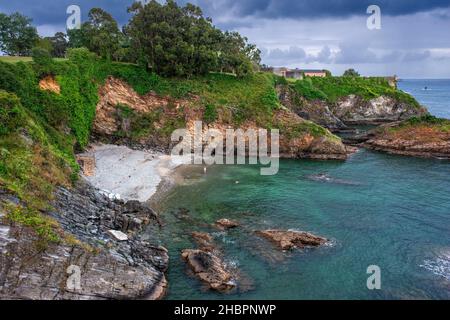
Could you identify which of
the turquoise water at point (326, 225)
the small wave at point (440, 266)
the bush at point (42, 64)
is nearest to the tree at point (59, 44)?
the bush at point (42, 64)

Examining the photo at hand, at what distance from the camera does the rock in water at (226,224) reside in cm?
3021

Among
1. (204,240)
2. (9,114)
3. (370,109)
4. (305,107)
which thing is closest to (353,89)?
(370,109)

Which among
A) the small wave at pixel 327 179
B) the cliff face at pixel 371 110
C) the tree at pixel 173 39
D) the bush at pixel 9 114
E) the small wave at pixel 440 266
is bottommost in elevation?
the small wave at pixel 440 266

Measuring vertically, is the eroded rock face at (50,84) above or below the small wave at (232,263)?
above

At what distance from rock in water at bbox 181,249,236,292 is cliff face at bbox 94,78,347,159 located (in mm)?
30425

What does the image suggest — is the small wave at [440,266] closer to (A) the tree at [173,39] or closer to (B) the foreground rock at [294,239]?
(B) the foreground rock at [294,239]

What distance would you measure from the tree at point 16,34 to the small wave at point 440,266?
63.0 m

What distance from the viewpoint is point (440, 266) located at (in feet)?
79.9

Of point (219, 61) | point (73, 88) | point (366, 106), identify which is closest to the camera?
point (73, 88)

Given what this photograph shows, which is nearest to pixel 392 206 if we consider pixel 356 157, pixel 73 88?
pixel 356 157
